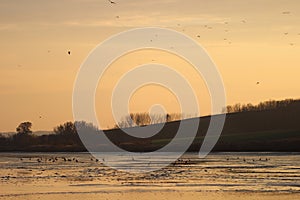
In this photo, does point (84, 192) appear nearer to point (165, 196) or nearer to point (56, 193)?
point (56, 193)

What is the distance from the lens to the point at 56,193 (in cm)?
3875

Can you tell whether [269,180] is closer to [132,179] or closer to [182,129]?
[132,179]

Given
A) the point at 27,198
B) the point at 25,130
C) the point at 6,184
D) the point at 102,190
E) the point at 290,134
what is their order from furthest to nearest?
1. the point at 25,130
2. the point at 290,134
3. the point at 6,184
4. the point at 102,190
5. the point at 27,198

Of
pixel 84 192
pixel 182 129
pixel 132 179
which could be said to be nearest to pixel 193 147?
pixel 182 129

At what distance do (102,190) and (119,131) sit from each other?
12214 cm

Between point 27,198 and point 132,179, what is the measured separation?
38.9 ft

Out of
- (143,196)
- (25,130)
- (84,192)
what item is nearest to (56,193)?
(84,192)

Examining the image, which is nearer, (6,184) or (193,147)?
(6,184)

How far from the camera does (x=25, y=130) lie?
193125 mm

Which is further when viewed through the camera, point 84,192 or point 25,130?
point 25,130

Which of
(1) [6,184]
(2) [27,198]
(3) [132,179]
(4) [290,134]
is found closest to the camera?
(2) [27,198]

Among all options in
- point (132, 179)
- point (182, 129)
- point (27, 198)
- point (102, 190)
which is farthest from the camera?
point (182, 129)

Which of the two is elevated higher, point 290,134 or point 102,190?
point 290,134

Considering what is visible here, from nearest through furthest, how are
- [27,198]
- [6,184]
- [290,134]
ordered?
[27,198] < [6,184] < [290,134]
